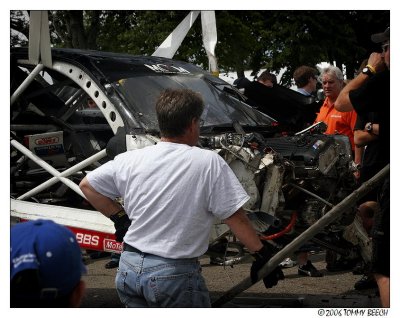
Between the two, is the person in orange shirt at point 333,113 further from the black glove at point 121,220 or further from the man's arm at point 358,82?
the black glove at point 121,220

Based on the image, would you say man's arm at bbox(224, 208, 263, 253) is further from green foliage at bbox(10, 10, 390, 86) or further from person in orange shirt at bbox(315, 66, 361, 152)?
green foliage at bbox(10, 10, 390, 86)

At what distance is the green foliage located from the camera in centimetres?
1517

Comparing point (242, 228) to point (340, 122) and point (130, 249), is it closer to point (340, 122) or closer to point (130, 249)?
point (130, 249)

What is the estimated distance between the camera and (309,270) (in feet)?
23.7

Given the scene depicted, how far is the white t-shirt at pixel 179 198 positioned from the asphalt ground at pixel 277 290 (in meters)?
2.20

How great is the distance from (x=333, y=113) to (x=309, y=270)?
1.59m

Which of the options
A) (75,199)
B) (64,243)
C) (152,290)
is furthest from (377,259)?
(75,199)

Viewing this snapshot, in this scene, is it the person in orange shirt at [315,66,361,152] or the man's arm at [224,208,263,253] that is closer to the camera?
the man's arm at [224,208,263,253]

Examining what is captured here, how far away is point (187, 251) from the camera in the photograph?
354 cm

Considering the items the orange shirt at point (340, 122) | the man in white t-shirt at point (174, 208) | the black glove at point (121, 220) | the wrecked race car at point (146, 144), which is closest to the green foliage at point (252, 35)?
the wrecked race car at point (146, 144)

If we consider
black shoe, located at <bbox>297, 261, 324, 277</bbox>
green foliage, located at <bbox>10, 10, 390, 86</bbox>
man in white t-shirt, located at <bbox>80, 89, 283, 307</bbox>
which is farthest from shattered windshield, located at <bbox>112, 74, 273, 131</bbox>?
green foliage, located at <bbox>10, 10, 390, 86</bbox>

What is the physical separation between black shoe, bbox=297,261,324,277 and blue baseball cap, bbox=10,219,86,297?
5097 mm

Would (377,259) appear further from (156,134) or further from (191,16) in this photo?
(191,16)

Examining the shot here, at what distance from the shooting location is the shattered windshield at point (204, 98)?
6.08 metres
